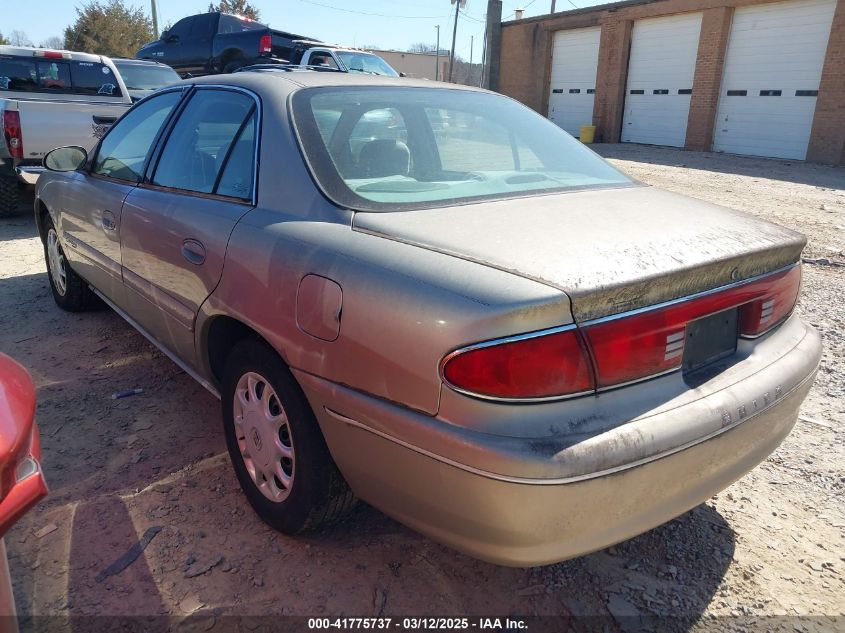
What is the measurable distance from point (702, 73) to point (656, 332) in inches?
784

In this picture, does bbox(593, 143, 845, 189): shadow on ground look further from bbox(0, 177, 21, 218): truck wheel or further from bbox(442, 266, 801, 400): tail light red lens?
bbox(0, 177, 21, 218): truck wheel

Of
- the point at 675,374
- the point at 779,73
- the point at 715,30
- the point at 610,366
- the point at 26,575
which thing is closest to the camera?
the point at 610,366

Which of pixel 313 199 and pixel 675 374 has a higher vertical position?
pixel 313 199

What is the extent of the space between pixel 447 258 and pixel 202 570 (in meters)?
1.44

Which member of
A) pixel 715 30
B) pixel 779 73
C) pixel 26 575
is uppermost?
pixel 715 30

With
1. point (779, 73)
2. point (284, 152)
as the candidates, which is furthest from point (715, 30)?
point (284, 152)

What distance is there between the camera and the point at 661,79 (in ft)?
67.6

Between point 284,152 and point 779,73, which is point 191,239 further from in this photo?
point 779,73

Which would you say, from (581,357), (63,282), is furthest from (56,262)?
(581,357)

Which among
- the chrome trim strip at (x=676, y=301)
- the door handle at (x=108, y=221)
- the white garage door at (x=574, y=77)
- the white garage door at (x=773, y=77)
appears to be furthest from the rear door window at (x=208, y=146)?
the white garage door at (x=574, y=77)

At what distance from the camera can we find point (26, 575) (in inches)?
88.6

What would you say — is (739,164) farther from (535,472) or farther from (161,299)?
(535,472)

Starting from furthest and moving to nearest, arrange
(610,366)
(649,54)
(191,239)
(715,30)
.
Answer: (649,54) → (715,30) → (191,239) → (610,366)

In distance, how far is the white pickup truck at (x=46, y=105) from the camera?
7.08 meters
